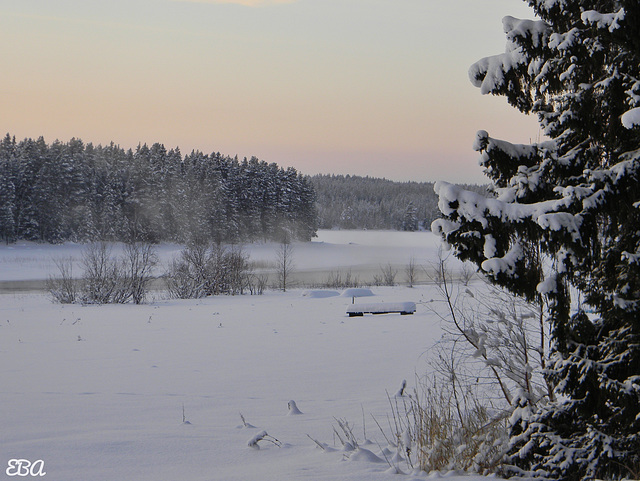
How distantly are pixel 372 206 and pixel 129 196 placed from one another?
10037 cm

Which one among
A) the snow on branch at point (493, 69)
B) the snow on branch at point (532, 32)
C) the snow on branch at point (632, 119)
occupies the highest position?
the snow on branch at point (532, 32)

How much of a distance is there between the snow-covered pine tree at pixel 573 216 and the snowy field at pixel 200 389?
108 centimetres

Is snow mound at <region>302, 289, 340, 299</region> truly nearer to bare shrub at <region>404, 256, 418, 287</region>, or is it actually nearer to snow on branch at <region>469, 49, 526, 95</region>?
bare shrub at <region>404, 256, 418, 287</region>

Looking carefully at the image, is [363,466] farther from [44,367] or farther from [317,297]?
[317,297]

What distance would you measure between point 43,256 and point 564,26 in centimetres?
5649

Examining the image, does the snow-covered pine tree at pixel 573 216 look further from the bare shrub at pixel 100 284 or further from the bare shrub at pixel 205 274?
the bare shrub at pixel 205 274

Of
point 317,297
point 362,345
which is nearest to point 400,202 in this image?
point 317,297

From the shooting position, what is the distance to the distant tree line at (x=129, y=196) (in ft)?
204

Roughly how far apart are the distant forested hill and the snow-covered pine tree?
431 ft

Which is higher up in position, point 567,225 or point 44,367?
point 567,225

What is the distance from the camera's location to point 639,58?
11.3ft

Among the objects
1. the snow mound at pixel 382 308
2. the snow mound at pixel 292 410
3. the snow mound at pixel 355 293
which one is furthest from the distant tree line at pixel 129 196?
the snow mound at pixel 292 410

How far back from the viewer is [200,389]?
8156mm

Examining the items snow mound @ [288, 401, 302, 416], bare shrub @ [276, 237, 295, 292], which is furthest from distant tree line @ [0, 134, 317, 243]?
snow mound @ [288, 401, 302, 416]
